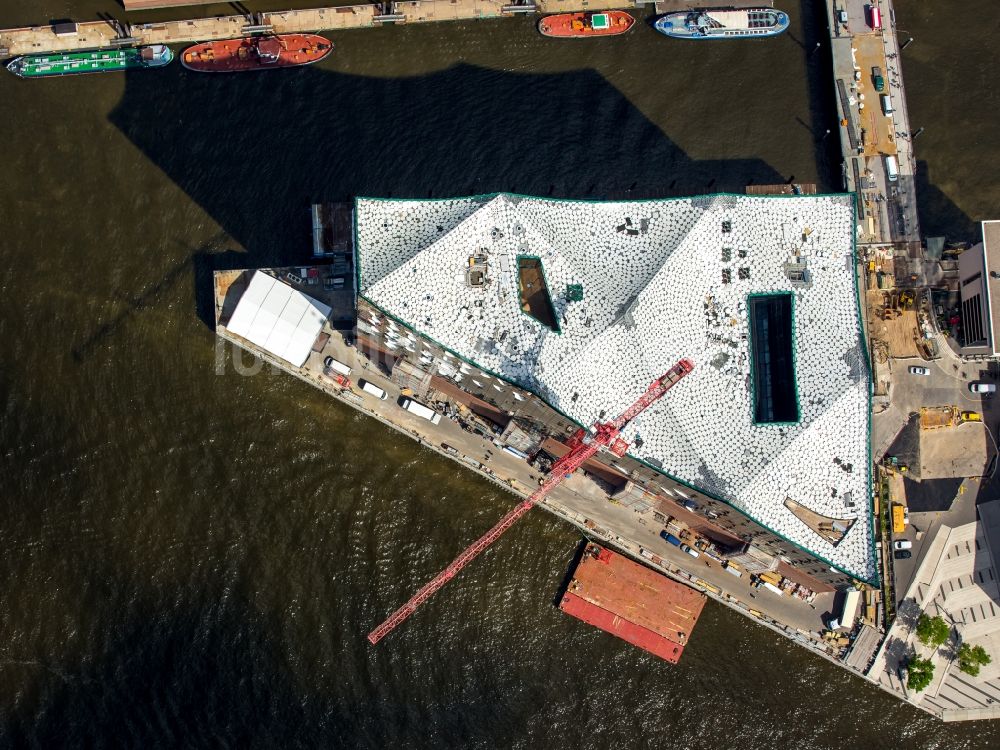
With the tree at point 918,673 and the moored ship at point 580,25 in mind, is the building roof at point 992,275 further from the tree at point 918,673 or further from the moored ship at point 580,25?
the moored ship at point 580,25

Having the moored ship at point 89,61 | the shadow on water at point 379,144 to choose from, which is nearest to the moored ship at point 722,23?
the shadow on water at point 379,144

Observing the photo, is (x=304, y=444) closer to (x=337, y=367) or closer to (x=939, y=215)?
(x=337, y=367)

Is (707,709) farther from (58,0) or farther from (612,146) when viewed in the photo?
(58,0)

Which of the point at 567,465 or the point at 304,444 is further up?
the point at 304,444

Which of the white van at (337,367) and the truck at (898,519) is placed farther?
the truck at (898,519)

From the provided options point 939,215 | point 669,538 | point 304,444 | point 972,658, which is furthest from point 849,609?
point 304,444

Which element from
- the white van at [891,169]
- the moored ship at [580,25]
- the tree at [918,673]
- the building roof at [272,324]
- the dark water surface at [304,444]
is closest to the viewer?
the dark water surface at [304,444]
